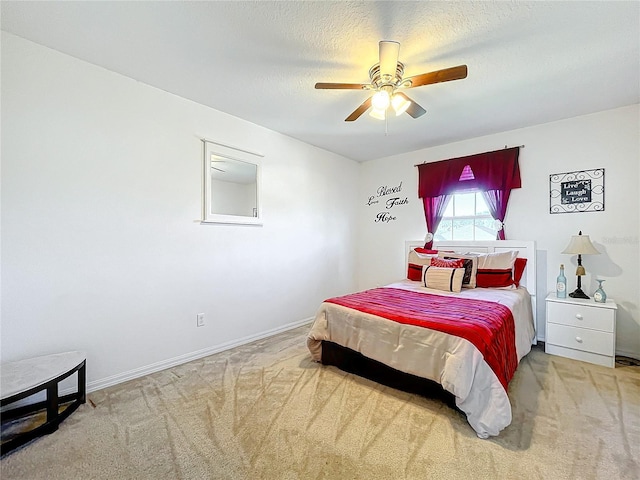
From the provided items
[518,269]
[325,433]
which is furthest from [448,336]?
[518,269]

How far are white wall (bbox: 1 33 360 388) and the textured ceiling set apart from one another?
27 centimetres

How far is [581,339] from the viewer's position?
9.11ft

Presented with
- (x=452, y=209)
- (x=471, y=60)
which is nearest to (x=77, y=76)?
(x=471, y=60)

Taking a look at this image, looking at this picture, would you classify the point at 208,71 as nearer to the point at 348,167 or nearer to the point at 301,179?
the point at 301,179

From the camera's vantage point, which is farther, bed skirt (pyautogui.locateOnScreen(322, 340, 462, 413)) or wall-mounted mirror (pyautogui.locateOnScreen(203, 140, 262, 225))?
wall-mounted mirror (pyautogui.locateOnScreen(203, 140, 262, 225))

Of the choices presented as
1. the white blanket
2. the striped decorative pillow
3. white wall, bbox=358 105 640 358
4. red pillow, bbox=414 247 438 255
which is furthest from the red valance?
the white blanket

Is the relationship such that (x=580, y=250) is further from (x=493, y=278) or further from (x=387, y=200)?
(x=387, y=200)

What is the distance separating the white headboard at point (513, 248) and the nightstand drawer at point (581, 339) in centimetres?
42

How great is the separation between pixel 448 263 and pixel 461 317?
132cm

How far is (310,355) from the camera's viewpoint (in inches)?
116

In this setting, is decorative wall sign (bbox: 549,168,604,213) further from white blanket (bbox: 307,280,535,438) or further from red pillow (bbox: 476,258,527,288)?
white blanket (bbox: 307,280,535,438)

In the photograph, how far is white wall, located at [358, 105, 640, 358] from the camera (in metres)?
2.93

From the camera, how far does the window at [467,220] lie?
3.84 metres

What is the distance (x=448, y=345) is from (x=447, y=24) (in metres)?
2.07
